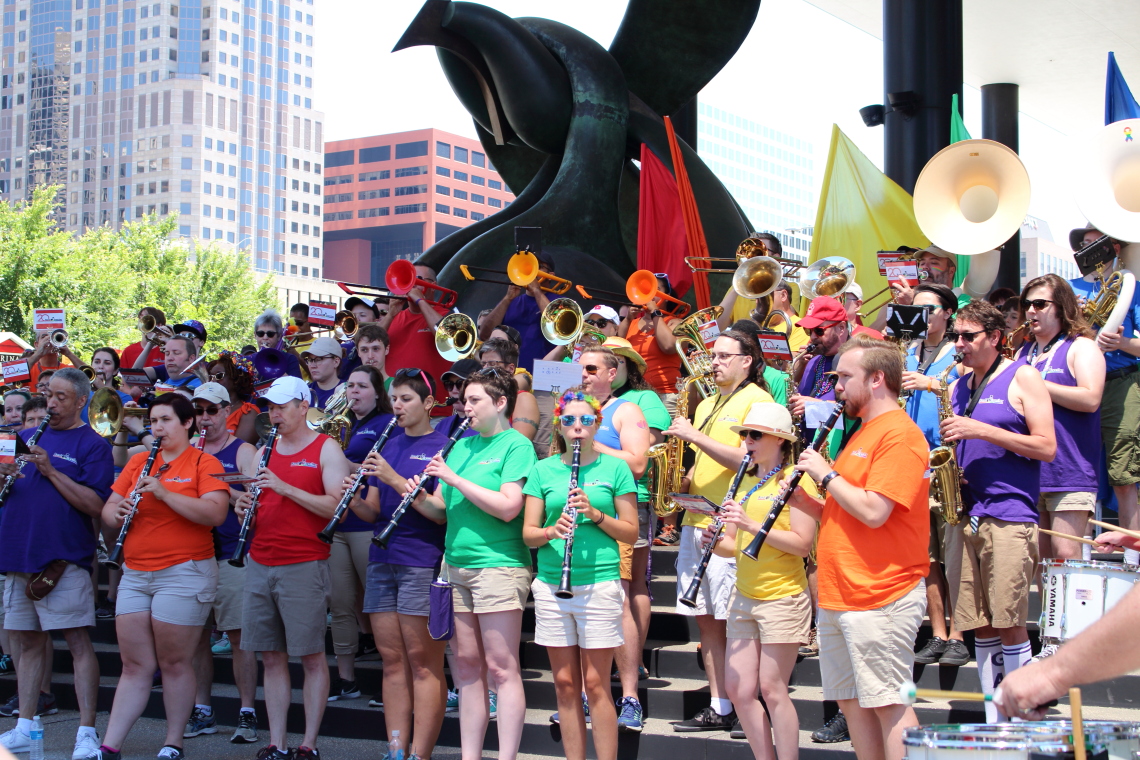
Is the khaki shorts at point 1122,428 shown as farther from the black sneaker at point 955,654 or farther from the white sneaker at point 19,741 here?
the white sneaker at point 19,741

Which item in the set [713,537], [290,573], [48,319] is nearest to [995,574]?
[713,537]

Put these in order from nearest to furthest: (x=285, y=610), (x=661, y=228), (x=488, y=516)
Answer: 1. (x=488, y=516)
2. (x=285, y=610)
3. (x=661, y=228)

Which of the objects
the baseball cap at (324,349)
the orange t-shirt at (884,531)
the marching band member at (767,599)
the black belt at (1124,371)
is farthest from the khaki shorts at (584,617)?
the baseball cap at (324,349)

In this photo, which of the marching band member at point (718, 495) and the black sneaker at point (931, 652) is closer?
the marching band member at point (718, 495)

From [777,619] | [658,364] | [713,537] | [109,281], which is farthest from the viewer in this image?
[109,281]

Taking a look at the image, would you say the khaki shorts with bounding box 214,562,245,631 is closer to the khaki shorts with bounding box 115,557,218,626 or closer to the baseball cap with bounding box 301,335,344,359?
the khaki shorts with bounding box 115,557,218,626

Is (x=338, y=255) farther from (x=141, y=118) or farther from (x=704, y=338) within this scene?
(x=704, y=338)

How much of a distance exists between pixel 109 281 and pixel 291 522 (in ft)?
94.0

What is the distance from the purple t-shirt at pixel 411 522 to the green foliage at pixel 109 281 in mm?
24763

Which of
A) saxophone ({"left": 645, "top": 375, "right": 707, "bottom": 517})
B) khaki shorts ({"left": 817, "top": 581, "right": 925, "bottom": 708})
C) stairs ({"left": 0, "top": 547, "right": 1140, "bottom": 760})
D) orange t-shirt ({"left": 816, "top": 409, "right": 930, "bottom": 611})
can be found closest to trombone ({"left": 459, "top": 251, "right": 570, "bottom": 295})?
stairs ({"left": 0, "top": 547, "right": 1140, "bottom": 760})

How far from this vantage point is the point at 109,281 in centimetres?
Answer: 3133

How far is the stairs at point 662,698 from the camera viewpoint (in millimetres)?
5051

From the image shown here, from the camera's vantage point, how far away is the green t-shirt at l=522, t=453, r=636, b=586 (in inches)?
189

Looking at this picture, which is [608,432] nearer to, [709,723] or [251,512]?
[709,723]
